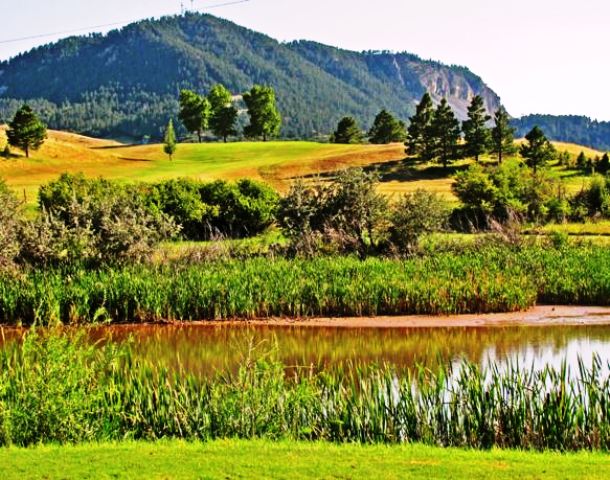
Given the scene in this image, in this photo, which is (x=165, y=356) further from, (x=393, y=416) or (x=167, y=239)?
(x=167, y=239)

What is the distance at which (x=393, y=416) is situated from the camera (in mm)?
12438

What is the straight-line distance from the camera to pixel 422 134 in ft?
257

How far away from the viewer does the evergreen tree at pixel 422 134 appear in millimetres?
76688

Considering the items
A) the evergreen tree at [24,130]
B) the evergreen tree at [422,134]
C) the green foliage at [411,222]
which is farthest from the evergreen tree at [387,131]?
the green foliage at [411,222]

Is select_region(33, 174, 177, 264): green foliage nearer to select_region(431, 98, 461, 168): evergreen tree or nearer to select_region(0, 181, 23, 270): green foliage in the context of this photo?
select_region(0, 181, 23, 270): green foliage

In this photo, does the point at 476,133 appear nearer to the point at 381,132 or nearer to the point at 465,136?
the point at 465,136

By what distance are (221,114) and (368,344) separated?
313 feet

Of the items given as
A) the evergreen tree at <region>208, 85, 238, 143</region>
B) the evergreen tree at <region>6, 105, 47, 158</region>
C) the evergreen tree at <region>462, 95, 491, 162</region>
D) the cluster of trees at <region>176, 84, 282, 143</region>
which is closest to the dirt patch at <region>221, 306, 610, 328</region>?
the evergreen tree at <region>462, 95, 491, 162</region>

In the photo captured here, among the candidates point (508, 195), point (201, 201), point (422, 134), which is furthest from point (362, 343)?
point (422, 134)

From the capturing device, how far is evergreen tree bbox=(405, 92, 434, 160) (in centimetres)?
7669

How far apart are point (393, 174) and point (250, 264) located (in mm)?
45216

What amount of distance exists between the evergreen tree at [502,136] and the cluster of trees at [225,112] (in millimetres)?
43716

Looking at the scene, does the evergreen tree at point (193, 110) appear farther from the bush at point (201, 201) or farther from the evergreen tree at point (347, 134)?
the bush at point (201, 201)

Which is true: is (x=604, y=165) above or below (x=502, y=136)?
below
